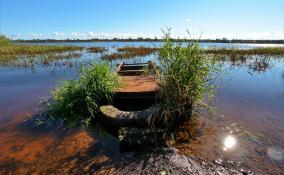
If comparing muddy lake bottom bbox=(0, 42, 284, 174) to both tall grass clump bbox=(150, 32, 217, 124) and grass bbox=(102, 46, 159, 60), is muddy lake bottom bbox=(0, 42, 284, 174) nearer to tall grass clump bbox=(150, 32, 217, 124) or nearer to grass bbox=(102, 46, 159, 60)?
tall grass clump bbox=(150, 32, 217, 124)

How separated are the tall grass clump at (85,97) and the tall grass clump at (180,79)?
1602mm

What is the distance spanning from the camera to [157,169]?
3604 millimetres

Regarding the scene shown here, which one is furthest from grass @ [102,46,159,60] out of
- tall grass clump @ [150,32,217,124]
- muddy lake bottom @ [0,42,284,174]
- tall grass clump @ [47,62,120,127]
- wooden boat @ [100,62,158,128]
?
tall grass clump @ [150,32,217,124]

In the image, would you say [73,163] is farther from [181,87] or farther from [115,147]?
[181,87]

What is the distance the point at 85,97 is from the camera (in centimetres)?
572

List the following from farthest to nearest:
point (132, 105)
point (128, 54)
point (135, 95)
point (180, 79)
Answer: point (128, 54)
point (132, 105)
point (135, 95)
point (180, 79)

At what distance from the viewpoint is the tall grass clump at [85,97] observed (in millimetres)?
5684

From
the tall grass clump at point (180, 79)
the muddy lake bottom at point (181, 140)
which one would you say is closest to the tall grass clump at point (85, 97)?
the muddy lake bottom at point (181, 140)

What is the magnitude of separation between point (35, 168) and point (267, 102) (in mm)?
7046

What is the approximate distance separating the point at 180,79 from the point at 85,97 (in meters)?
2.56

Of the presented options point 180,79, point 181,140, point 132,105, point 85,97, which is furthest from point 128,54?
point 181,140

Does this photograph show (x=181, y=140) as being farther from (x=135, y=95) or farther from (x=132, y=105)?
(x=132, y=105)

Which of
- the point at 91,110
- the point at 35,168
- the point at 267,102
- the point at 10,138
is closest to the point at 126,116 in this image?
the point at 91,110

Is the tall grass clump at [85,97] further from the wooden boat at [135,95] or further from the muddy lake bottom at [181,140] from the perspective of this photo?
the muddy lake bottom at [181,140]
